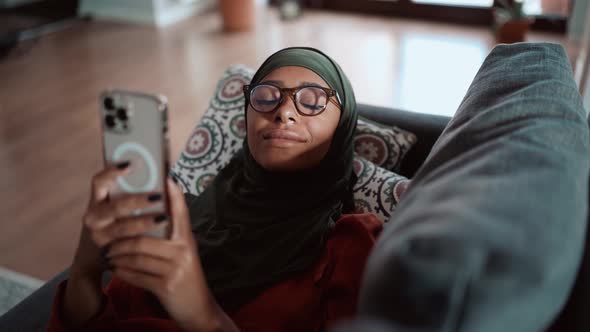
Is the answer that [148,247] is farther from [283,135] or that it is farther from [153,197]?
[283,135]

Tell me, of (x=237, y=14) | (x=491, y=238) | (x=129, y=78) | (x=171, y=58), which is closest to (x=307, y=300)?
(x=491, y=238)

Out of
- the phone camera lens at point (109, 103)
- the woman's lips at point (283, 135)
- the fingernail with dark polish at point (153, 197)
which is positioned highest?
the phone camera lens at point (109, 103)

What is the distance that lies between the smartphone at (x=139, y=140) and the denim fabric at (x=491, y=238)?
32 centimetres

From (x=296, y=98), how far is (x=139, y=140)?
410mm

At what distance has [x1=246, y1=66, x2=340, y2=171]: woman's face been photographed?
3.52 feet

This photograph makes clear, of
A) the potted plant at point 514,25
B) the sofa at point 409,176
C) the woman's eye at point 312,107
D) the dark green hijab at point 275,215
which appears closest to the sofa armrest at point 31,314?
the sofa at point 409,176

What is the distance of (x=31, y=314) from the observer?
1180 millimetres

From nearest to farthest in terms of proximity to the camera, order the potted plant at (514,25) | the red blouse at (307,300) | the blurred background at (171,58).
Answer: the red blouse at (307,300), the blurred background at (171,58), the potted plant at (514,25)

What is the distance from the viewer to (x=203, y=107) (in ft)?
10.5

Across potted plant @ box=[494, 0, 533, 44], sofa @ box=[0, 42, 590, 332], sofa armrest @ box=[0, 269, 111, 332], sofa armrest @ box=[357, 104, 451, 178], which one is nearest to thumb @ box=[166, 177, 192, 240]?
sofa @ box=[0, 42, 590, 332]

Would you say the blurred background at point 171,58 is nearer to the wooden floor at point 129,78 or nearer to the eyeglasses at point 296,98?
the wooden floor at point 129,78

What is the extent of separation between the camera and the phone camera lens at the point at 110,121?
0.78 m

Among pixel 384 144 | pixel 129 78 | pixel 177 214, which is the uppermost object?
pixel 177 214

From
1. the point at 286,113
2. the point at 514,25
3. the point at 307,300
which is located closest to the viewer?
the point at 307,300
